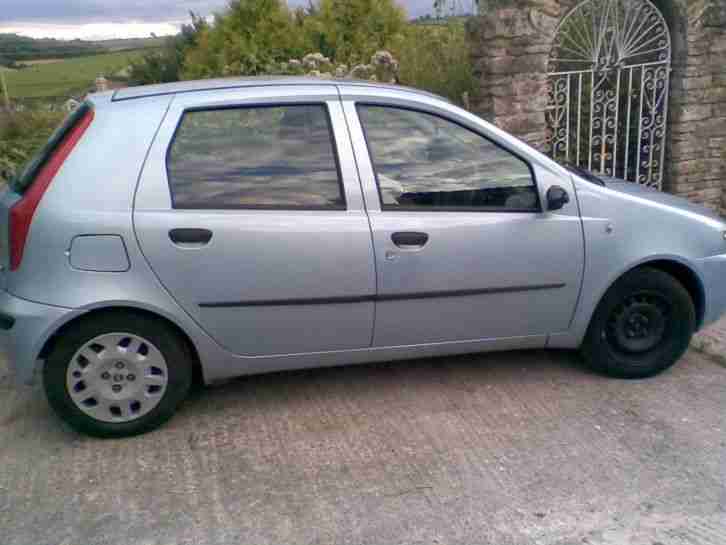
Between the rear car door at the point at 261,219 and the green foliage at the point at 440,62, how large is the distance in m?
3.90

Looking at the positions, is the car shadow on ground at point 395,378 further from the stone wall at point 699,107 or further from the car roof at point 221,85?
the stone wall at point 699,107

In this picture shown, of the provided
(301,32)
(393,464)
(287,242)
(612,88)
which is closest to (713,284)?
(393,464)

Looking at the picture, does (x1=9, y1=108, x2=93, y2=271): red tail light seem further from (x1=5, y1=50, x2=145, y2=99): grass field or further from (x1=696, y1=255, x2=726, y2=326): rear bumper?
(x1=5, y1=50, x2=145, y2=99): grass field

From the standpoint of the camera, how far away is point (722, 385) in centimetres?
429

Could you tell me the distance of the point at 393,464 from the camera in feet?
11.4

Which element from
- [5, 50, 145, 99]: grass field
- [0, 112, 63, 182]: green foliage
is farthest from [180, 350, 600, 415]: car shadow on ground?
[5, 50, 145, 99]: grass field

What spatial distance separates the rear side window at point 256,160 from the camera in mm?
3598

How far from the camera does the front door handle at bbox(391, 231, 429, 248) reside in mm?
3707

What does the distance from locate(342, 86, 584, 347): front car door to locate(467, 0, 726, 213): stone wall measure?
3.12 m

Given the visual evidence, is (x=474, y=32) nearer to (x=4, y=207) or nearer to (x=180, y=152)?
(x=180, y=152)

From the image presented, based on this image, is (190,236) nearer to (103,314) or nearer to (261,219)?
(261,219)

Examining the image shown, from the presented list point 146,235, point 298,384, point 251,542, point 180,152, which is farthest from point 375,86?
point 251,542

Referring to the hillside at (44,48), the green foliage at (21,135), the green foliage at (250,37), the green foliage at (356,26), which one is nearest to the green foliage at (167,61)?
the hillside at (44,48)

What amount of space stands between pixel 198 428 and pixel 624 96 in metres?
5.78
